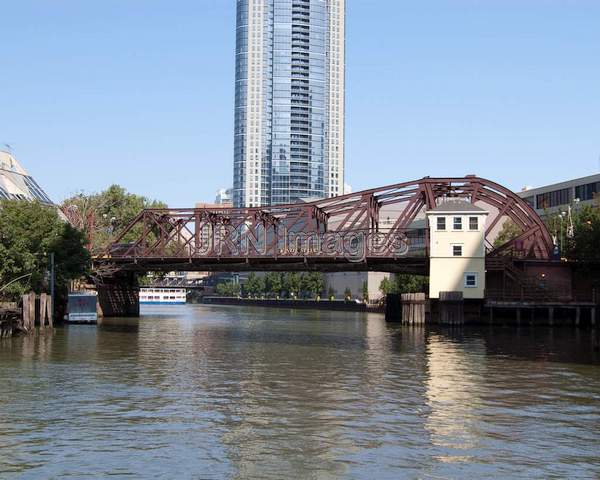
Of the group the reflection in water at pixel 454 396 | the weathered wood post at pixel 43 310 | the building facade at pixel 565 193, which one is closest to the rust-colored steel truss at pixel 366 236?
the weathered wood post at pixel 43 310

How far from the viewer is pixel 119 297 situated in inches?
5251

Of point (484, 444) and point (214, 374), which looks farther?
point (214, 374)

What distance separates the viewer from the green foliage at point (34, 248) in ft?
265

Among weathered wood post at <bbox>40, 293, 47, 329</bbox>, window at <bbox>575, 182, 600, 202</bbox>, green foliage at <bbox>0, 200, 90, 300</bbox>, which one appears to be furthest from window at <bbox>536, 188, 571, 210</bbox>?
weathered wood post at <bbox>40, 293, 47, 329</bbox>

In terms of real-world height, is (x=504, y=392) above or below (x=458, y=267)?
below

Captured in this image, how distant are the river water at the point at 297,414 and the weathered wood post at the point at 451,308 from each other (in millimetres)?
37838

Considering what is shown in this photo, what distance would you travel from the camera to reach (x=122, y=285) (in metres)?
133

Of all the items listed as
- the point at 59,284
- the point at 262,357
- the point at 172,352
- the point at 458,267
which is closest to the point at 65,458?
the point at 262,357

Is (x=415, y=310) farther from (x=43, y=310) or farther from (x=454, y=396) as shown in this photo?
(x=454, y=396)

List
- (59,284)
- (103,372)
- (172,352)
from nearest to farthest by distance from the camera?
1. (103,372)
2. (172,352)
3. (59,284)

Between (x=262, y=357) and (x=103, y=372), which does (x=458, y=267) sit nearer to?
(x=262, y=357)

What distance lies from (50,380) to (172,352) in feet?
64.2

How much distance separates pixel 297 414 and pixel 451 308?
233 feet

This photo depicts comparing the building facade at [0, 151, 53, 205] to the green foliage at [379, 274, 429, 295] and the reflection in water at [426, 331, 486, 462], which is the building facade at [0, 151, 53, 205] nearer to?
the green foliage at [379, 274, 429, 295]
